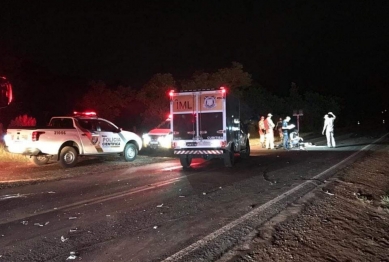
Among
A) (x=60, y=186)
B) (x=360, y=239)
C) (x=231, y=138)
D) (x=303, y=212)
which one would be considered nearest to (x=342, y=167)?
(x=231, y=138)

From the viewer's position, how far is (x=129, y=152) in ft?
57.7

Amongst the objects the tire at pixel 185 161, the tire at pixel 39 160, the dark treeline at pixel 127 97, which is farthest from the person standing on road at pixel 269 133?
the tire at pixel 39 160

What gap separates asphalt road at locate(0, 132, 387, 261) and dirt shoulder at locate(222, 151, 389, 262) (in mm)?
367

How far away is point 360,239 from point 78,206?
5435mm

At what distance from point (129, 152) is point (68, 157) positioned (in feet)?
8.98

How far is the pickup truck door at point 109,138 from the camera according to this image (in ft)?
54.3

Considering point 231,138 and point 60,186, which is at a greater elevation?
point 231,138

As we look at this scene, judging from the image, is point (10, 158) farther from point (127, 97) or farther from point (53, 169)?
point (127, 97)

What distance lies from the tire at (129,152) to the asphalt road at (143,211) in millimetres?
3173

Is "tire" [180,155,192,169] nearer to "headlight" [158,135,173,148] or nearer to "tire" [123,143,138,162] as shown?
"tire" [123,143,138,162]

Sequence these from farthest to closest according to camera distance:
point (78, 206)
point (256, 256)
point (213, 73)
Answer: point (213, 73) → point (78, 206) → point (256, 256)

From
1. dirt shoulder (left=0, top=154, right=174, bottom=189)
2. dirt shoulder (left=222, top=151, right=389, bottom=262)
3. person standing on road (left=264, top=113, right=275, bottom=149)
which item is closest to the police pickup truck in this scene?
dirt shoulder (left=0, top=154, right=174, bottom=189)

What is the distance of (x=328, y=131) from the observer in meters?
22.4

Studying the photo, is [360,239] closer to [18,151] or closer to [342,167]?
[342,167]
